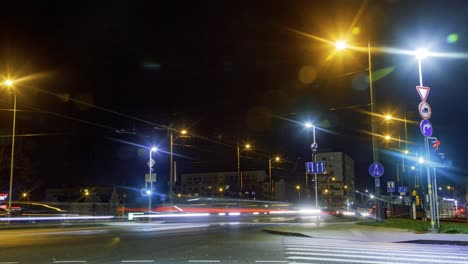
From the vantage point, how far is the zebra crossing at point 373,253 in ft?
37.5

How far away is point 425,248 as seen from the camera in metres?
14.3

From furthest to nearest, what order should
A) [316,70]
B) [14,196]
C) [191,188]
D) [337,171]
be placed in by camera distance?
[337,171] < [191,188] < [14,196] < [316,70]

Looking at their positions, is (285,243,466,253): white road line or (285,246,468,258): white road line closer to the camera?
(285,246,468,258): white road line

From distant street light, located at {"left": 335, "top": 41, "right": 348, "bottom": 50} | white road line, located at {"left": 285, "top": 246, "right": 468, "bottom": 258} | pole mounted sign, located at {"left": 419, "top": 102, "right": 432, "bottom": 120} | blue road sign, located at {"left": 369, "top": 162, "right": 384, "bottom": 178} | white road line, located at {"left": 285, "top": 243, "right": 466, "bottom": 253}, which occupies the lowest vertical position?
white road line, located at {"left": 285, "top": 243, "right": 466, "bottom": 253}

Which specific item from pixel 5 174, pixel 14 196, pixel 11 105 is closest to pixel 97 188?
pixel 14 196

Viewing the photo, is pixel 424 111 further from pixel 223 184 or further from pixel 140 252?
pixel 223 184

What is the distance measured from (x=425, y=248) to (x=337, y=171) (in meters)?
148

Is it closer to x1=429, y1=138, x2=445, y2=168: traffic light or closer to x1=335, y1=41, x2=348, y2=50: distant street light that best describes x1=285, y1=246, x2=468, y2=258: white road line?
x1=429, y1=138, x2=445, y2=168: traffic light

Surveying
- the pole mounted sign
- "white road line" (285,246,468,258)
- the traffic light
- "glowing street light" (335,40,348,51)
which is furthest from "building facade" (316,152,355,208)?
"white road line" (285,246,468,258)

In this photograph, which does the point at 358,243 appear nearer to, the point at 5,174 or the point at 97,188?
the point at 5,174

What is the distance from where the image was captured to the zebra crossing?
11427 millimetres

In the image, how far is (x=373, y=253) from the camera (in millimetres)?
12906

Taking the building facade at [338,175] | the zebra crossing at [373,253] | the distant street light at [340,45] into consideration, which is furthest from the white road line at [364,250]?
the building facade at [338,175]

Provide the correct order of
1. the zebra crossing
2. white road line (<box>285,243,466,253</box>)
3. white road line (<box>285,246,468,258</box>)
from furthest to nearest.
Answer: white road line (<box>285,243,466,253</box>)
white road line (<box>285,246,468,258</box>)
the zebra crossing
